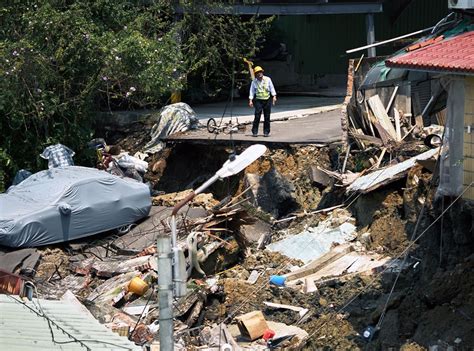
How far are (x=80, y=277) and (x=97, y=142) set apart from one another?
18.2ft

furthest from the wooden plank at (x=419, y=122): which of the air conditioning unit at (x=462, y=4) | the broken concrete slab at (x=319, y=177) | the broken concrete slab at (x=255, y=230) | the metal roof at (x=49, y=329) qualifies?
the metal roof at (x=49, y=329)

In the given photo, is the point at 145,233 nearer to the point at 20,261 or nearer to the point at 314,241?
the point at 20,261

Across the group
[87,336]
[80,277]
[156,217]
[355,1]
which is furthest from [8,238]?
[355,1]

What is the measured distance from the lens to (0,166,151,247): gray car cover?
55.4ft

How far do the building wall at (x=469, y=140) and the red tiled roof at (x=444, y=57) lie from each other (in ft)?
1.45

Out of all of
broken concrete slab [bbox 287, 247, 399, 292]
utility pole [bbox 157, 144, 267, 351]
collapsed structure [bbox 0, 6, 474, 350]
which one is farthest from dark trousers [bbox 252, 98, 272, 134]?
utility pole [bbox 157, 144, 267, 351]

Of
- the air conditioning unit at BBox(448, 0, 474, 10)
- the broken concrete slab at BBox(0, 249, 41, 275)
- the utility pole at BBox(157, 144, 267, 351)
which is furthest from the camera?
the broken concrete slab at BBox(0, 249, 41, 275)

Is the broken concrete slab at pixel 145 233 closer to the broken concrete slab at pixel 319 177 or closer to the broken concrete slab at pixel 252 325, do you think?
the broken concrete slab at pixel 319 177

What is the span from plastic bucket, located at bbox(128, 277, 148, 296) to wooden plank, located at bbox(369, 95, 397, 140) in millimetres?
5645

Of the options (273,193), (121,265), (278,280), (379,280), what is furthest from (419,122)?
(121,265)

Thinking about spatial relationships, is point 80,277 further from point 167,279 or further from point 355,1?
point 355,1

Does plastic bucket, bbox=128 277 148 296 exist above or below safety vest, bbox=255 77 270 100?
below

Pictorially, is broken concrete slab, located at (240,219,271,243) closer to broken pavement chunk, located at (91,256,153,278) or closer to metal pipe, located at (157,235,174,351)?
broken pavement chunk, located at (91,256,153,278)

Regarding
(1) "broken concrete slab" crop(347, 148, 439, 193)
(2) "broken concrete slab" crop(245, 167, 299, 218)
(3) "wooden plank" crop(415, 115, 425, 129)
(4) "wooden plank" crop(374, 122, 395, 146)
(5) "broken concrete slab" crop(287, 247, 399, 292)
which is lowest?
(5) "broken concrete slab" crop(287, 247, 399, 292)
